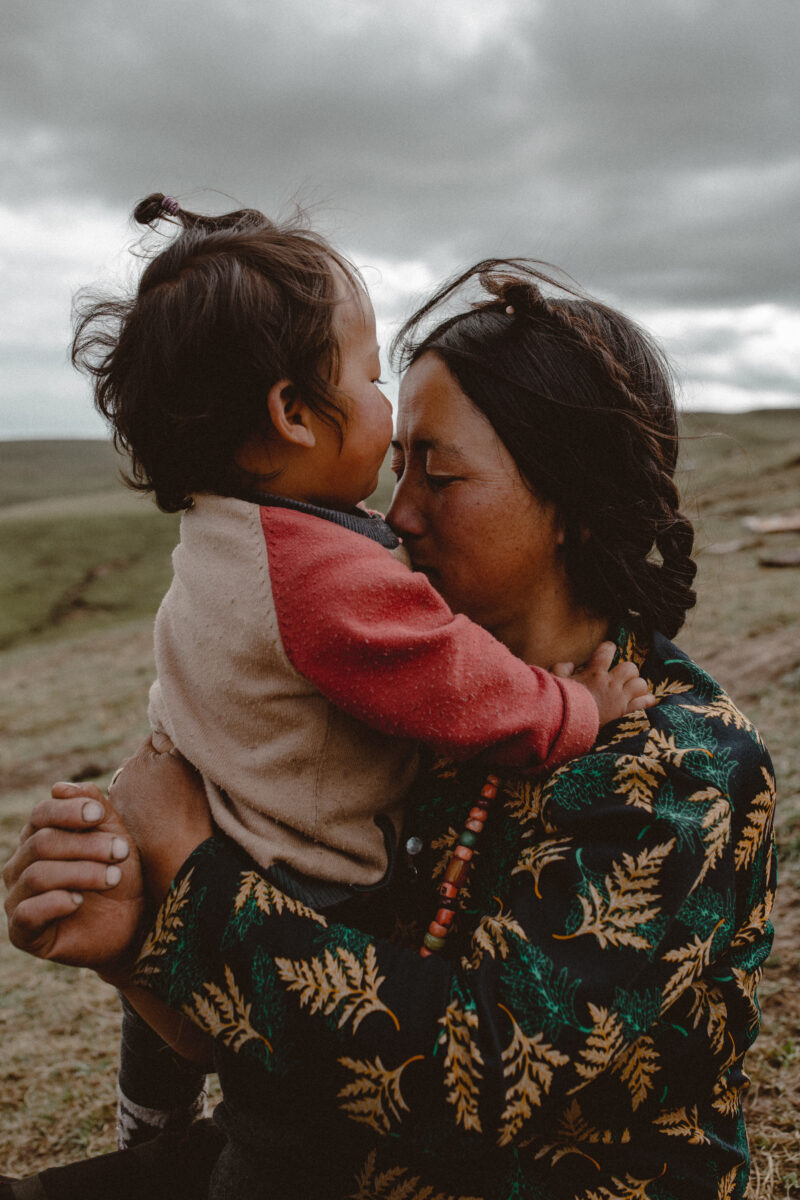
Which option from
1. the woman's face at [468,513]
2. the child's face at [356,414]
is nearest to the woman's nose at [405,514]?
the woman's face at [468,513]

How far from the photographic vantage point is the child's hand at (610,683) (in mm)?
2016

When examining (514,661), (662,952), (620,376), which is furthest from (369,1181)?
(620,376)

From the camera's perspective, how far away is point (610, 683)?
2.11 metres

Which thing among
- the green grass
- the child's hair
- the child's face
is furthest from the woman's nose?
the green grass

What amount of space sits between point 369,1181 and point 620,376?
1975mm

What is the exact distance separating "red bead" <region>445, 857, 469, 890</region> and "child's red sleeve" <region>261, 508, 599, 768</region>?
296 millimetres

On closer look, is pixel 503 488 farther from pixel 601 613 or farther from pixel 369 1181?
pixel 369 1181

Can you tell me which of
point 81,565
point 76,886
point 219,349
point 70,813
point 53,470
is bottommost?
point 53,470

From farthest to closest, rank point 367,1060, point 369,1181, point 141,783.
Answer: point 141,783, point 369,1181, point 367,1060

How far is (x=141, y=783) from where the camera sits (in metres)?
2.04

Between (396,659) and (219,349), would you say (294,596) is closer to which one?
(396,659)

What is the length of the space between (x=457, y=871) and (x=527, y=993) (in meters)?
0.39

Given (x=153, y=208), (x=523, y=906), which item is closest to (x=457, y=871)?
(x=523, y=906)

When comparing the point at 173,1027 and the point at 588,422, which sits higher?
the point at 588,422
